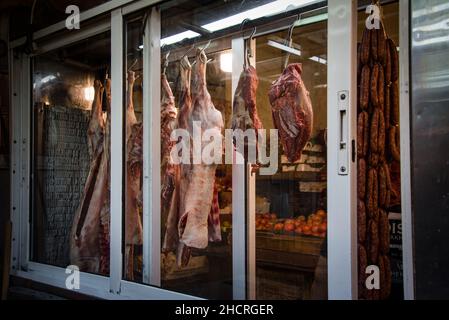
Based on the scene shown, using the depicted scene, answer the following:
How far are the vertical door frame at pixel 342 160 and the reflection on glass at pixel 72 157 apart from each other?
2.01 meters

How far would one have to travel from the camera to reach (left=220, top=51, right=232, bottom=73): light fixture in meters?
3.60

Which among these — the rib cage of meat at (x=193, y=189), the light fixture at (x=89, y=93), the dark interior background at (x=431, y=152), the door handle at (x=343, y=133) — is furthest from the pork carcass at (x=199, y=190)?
the dark interior background at (x=431, y=152)

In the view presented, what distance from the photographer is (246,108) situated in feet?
9.48

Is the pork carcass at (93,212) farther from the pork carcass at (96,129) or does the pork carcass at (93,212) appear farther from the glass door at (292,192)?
the glass door at (292,192)

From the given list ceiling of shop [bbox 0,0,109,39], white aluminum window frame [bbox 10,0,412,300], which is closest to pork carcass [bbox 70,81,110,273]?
white aluminum window frame [bbox 10,0,412,300]

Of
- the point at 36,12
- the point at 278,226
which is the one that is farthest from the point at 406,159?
the point at 36,12

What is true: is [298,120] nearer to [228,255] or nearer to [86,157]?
[228,255]

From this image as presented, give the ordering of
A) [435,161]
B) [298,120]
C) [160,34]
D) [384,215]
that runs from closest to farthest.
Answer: [435,161] < [384,215] < [298,120] < [160,34]

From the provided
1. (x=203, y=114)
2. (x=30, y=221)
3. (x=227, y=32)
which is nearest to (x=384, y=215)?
(x=203, y=114)

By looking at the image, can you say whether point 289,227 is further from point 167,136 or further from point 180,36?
point 180,36

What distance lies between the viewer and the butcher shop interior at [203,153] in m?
2.49

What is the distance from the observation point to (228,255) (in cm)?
357

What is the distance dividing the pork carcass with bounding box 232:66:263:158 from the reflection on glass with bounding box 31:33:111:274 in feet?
3.70
